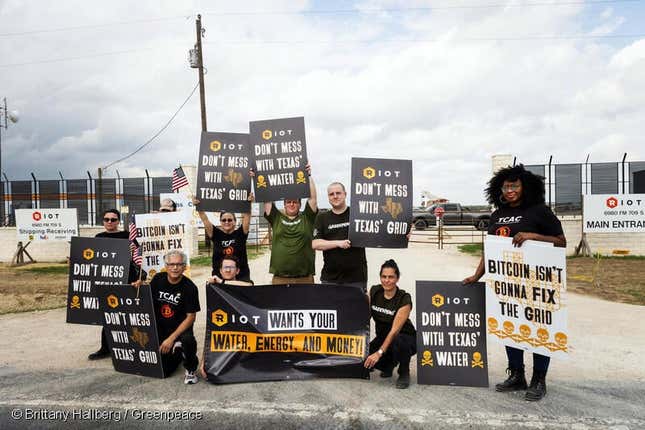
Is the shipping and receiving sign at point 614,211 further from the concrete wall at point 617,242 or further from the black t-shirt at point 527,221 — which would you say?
the black t-shirt at point 527,221

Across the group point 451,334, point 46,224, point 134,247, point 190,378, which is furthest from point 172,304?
point 46,224

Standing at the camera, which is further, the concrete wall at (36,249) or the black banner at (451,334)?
the concrete wall at (36,249)

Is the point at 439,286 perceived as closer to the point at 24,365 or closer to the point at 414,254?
the point at 24,365

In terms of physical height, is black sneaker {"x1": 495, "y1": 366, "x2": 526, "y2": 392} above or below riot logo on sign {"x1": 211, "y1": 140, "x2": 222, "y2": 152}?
below

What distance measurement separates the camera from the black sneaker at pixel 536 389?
4090 millimetres

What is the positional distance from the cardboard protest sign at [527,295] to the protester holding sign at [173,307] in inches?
120

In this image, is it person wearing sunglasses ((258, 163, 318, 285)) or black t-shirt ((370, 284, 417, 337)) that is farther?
person wearing sunglasses ((258, 163, 318, 285))

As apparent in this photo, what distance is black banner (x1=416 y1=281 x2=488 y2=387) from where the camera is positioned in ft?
14.7

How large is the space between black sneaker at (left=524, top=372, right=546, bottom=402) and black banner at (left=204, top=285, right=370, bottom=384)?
1.53 meters

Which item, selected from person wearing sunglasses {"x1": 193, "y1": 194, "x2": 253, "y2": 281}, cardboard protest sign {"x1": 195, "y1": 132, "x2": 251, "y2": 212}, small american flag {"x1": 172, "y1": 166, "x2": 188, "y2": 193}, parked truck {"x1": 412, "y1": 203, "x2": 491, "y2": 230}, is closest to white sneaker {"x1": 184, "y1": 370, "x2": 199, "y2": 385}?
person wearing sunglasses {"x1": 193, "y1": 194, "x2": 253, "y2": 281}

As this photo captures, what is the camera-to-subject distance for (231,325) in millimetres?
4719

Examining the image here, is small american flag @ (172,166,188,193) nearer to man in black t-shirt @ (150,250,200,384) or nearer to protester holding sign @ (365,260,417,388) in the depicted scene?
man in black t-shirt @ (150,250,200,384)

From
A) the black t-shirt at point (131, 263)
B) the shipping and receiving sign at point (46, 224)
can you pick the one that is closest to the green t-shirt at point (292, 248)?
the black t-shirt at point (131, 263)

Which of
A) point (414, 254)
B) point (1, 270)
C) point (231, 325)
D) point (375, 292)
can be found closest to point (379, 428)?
point (375, 292)
